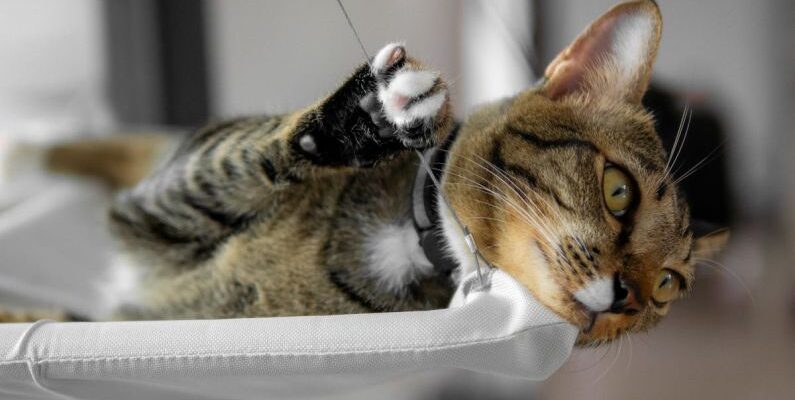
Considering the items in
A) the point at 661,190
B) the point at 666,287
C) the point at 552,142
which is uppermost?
the point at 552,142

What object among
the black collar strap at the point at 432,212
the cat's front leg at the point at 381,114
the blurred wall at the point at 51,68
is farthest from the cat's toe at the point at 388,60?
the blurred wall at the point at 51,68

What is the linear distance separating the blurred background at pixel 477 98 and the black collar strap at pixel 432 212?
0.58 feet

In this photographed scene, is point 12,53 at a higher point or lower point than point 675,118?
higher

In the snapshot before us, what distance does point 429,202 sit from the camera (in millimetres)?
872

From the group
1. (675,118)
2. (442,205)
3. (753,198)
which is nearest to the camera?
(442,205)

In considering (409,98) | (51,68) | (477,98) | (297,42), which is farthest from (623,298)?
(51,68)

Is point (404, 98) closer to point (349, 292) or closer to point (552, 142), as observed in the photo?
point (552, 142)

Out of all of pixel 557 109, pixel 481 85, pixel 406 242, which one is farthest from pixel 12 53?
pixel 557 109

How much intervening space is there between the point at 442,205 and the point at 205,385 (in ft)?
1.20

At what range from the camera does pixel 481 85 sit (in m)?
1.44

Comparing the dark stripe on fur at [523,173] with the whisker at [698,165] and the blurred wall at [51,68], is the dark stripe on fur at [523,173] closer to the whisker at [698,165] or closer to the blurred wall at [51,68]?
the whisker at [698,165]

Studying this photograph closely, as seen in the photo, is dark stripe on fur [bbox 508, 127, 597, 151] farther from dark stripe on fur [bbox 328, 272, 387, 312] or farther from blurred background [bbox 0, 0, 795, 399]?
dark stripe on fur [bbox 328, 272, 387, 312]

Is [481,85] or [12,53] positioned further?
[12,53]

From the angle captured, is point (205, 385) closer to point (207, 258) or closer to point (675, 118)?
point (207, 258)
